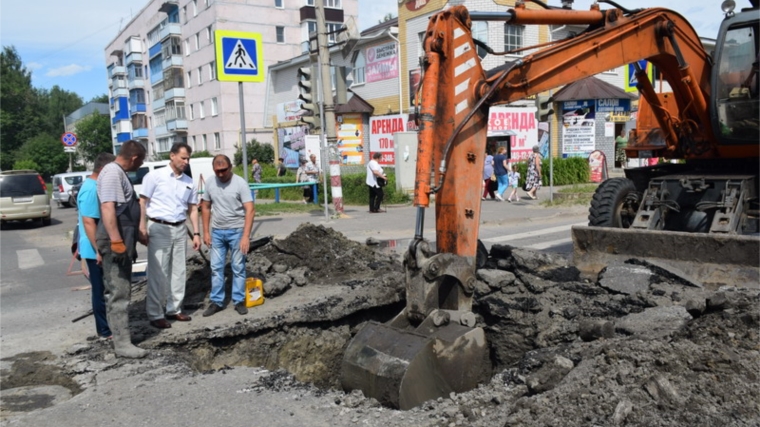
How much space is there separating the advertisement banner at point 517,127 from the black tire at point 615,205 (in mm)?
17423

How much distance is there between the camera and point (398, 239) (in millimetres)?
12539

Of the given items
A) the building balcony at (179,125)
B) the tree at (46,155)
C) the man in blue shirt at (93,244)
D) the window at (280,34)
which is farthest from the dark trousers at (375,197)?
the tree at (46,155)

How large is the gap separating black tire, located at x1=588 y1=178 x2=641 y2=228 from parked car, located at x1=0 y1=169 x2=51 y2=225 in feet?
60.8

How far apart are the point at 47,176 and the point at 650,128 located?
2843 inches

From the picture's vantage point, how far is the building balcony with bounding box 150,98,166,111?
62031mm

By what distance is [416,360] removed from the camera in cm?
423

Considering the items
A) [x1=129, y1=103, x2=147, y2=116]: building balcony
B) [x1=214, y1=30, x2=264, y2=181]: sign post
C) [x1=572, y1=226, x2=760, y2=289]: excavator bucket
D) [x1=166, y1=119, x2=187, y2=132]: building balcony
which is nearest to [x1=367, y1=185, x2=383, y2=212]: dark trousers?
[x1=214, y1=30, x2=264, y2=181]: sign post

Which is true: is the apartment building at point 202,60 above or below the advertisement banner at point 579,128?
above

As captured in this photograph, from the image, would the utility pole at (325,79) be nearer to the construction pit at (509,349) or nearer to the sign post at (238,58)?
the sign post at (238,58)

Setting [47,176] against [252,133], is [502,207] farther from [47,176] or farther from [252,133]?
[47,176]

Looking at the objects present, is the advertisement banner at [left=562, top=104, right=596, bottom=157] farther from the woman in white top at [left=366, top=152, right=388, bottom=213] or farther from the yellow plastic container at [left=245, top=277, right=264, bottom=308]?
the yellow plastic container at [left=245, top=277, right=264, bottom=308]

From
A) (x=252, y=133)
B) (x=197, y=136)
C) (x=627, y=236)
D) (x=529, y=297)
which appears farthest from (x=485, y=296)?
(x=197, y=136)

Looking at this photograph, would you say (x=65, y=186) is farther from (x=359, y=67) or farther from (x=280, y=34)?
(x=280, y=34)

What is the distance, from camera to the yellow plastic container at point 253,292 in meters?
7.07
